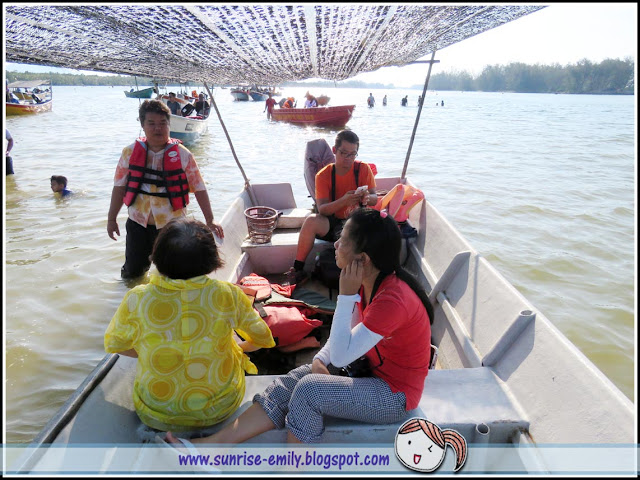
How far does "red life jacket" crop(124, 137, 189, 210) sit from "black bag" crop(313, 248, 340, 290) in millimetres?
1378

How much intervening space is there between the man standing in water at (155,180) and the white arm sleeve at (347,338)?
1818 millimetres

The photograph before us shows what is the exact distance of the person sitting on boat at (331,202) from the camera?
3885 millimetres

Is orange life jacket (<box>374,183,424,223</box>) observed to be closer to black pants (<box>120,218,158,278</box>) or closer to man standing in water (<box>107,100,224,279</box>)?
man standing in water (<box>107,100,224,279</box>)

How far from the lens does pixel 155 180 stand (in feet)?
10.8

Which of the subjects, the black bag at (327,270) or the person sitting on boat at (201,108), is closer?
the black bag at (327,270)

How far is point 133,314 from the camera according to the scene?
172 cm

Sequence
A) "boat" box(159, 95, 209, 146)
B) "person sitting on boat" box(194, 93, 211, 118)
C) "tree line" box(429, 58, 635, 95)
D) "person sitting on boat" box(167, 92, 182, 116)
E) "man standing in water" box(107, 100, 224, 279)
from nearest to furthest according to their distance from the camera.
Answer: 1. "man standing in water" box(107, 100, 224, 279)
2. "boat" box(159, 95, 209, 146)
3. "person sitting on boat" box(167, 92, 182, 116)
4. "person sitting on boat" box(194, 93, 211, 118)
5. "tree line" box(429, 58, 635, 95)

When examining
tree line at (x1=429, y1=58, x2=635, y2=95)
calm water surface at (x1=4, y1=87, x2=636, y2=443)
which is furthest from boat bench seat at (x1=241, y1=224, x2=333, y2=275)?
tree line at (x1=429, y1=58, x2=635, y2=95)

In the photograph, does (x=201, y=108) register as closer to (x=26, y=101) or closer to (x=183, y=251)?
(x=26, y=101)

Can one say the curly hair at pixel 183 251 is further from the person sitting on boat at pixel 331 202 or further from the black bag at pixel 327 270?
the person sitting on boat at pixel 331 202

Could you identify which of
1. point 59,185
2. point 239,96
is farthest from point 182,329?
point 239,96

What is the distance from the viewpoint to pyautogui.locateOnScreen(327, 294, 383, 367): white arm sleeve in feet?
5.70

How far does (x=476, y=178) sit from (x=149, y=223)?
966 centimetres

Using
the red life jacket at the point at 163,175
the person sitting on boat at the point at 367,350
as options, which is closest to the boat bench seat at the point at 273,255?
the red life jacket at the point at 163,175
